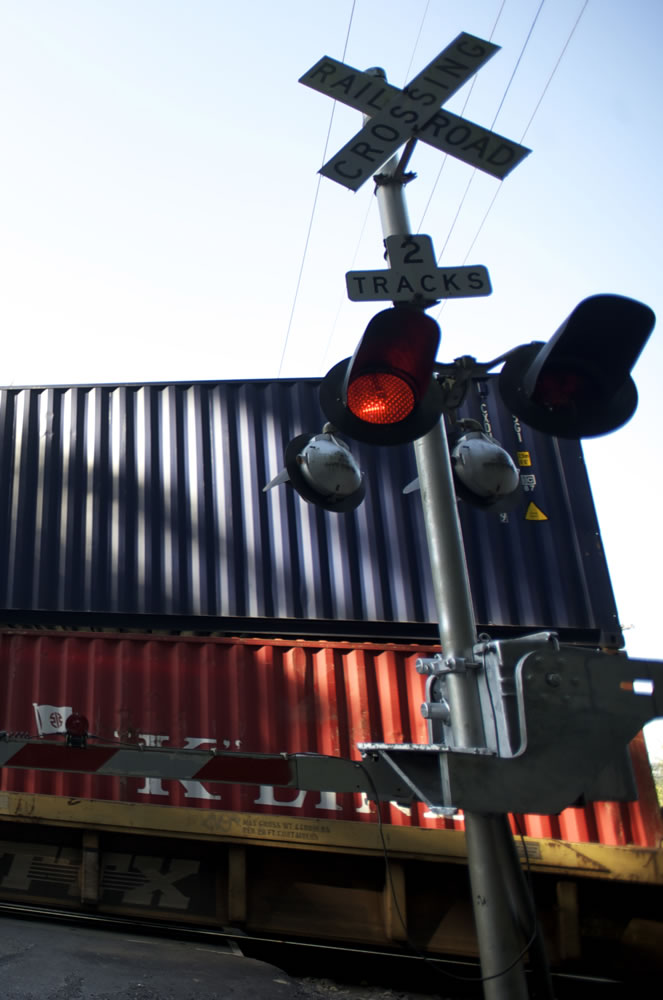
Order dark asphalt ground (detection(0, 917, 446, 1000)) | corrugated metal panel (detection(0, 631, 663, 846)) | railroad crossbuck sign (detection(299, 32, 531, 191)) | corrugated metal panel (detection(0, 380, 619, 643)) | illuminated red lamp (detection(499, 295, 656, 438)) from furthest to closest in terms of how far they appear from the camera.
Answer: corrugated metal panel (detection(0, 380, 619, 643)) < corrugated metal panel (detection(0, 631, 663, 846)) < dark asphalt ground (detection(0, 917, 446, 1000)) < railroad crossbuck sign (detection(299, 32, 531, 191)) < illuminated red lamp (detection(499, 295, 656, 438))

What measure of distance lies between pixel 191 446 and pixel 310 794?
153 inches

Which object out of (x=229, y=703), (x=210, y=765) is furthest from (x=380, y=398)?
(x=229, y=703)

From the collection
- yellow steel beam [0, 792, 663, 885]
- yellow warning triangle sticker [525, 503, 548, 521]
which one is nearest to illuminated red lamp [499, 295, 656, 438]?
yellow steel beam [0, 792, 663, 885]

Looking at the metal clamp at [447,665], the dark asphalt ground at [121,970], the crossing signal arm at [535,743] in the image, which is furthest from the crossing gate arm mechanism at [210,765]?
the dark asphalt ground at [121,970]

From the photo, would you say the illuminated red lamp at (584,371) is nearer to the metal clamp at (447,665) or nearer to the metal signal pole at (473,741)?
the metal signal pole at (473,741)

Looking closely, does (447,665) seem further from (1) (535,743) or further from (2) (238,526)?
(2) (238,526)

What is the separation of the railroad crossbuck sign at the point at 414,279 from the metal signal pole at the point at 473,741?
0.48 m

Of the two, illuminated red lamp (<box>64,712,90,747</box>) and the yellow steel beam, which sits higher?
illuminated red lamp (<box>64,712,90,747</box>)

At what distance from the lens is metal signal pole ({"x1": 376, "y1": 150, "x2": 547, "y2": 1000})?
197 cm

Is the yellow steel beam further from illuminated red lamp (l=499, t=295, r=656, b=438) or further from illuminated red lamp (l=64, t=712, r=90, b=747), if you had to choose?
illuminated red lamp (l=499, t=295, r=656, b=438)

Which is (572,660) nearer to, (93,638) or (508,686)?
(508,686)

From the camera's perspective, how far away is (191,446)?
779 cm

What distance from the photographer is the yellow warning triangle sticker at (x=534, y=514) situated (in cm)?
727

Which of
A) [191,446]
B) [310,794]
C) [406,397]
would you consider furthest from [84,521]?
[406,397]
